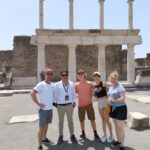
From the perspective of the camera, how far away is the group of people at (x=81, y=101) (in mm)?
6965

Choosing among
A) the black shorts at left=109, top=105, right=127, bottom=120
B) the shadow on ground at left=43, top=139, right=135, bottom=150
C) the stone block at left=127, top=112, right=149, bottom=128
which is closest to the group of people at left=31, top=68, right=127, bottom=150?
the black shorts at left=109, top=105, right=127, bottom=120

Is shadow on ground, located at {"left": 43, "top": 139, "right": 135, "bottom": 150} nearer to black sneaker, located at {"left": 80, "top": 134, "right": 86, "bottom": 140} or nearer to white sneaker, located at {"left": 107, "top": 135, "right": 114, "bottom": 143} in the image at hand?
white sneaker, located at {"left": 107, "top": 135, "right": 114, "bottom": 143}

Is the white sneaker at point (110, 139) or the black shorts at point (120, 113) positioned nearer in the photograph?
the black shorts at point (120, 113)

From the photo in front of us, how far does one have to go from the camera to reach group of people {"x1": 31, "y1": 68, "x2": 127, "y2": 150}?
6.96 m

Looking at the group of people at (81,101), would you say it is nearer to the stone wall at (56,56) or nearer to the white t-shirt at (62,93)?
the white t-shirt at (62,93)

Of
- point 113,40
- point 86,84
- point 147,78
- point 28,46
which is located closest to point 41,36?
point 113,40

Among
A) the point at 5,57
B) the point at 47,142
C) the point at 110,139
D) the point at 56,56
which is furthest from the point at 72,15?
the point at 110,139

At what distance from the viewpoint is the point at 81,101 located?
304 inches

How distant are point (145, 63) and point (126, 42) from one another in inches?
497

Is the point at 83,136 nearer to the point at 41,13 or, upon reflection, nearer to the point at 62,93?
the point at 62,93

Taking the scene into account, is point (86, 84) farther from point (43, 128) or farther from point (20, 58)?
point (20, 58)

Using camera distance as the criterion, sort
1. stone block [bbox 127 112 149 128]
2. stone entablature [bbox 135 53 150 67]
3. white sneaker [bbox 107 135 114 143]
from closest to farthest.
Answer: white sneaker [bbox 107 135 114 143] → stone block [bbox 127 112 149 128] → stone entablature [bbox 135 53 150 67]

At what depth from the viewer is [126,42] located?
2433 cm

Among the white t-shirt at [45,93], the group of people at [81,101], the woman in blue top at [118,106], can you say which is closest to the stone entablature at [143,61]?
the group of people at [81,101]
